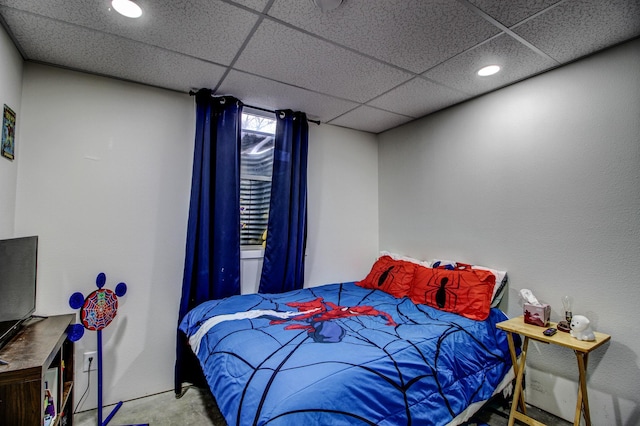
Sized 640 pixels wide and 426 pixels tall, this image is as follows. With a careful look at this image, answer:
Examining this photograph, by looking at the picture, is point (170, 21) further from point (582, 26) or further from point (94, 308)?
point (582, 26)

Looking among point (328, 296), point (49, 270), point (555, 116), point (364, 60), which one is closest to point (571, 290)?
point (555, 116)

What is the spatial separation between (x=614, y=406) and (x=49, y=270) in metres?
3.68

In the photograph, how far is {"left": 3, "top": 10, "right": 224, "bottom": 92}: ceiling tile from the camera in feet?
5.41

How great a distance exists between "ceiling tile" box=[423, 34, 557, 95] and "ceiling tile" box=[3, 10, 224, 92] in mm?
1627

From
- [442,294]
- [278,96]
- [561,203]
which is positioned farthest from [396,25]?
[442,294]

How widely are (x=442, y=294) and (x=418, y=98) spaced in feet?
5.37

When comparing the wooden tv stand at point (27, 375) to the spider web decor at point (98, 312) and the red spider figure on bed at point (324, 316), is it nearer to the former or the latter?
the spider web decor at point (98, 312)

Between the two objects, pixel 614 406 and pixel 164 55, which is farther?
pixel 164 55

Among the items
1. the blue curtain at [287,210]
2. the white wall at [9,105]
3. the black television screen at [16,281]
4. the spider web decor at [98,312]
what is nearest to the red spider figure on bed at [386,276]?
the blue curtain at [287,210]

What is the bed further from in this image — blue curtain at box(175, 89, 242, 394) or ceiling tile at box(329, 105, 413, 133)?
ceiling tile at box(329, 105, 413, 133)

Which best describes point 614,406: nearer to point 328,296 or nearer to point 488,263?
point 488,263

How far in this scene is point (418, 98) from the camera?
8.41ft

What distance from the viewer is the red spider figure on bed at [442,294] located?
2.21 metres

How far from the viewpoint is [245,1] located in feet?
4.76
